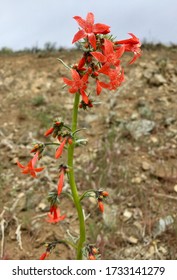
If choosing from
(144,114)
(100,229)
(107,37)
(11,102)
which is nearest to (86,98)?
(107,37)

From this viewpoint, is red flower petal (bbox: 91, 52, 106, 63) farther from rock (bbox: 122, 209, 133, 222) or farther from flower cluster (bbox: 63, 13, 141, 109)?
rock (bbox: 122, 209, 133, 222)

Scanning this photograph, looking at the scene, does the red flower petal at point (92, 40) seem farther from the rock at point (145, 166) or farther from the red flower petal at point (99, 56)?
the rock at point (145, 166)

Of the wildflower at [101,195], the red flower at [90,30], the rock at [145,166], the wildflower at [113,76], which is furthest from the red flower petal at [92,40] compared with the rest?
the rock at [145,166]

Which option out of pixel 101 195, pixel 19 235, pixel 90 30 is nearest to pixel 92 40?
pixel 90 30

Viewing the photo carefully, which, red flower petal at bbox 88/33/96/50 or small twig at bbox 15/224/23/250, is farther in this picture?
small twig at bbox 15/224/23/250

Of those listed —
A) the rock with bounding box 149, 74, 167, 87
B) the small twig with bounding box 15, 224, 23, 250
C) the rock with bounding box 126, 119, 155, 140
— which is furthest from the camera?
the rock with bounding box 149, 74, 167, 87

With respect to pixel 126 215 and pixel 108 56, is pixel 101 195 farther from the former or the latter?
pixel 126 215

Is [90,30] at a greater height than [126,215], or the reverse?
[90,30]

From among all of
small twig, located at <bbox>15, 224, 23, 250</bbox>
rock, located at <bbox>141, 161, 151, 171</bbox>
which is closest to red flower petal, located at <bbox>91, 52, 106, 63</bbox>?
small twig, located at <bbox>15, 224, 23, 250</bbox>
